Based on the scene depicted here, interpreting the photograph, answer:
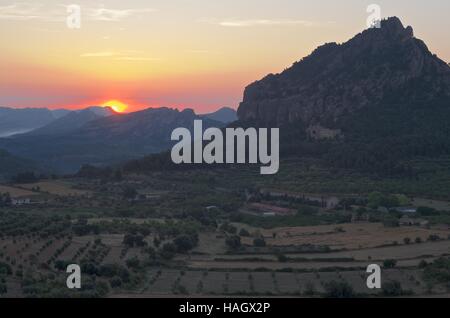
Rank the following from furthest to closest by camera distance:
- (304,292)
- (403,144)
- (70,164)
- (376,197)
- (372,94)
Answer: (70,164)
(372,94)
(403,144)
(376,197)
(304,292)

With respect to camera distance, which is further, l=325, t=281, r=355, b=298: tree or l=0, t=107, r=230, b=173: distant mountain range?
l=0, t=107, r=230, b=173: distant mountain range

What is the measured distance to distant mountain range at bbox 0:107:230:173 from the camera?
443 feet

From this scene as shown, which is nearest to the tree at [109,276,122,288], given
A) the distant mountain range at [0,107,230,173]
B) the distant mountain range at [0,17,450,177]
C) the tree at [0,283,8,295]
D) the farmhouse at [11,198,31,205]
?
the tree at [0,283,8,295]

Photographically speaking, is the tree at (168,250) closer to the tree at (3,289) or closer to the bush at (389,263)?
the bush at (389,263)

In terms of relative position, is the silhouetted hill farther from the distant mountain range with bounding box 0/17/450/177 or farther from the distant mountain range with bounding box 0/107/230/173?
the distant mountain range with bounding box 0/17/450/177

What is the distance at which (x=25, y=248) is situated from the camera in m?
32.8

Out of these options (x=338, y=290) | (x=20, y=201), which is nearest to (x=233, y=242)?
(x=338, y=290)

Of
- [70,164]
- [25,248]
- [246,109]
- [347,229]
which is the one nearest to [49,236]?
[25,248]

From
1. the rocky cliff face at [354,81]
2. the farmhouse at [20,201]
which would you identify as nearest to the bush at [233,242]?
the farmhouse at [20,201]

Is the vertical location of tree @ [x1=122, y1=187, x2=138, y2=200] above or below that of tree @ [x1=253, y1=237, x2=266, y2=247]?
above

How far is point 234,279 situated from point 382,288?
6.05 metres

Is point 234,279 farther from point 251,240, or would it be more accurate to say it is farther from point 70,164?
point 70,164

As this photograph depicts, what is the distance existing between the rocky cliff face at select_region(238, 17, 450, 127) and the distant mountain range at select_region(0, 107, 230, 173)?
4398 cm

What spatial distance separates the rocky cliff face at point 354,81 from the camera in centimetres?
7775
